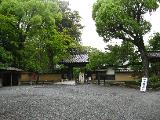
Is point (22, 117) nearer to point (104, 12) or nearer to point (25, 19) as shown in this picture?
point (104, 12)

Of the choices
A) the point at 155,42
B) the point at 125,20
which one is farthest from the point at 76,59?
the point at 125,20

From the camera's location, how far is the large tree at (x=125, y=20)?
31.6 meters

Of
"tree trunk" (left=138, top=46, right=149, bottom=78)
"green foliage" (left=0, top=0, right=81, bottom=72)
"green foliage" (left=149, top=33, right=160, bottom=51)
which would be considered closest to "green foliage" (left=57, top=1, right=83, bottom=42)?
"green foliage" (left=0, top=0, right=81, bottom=72)

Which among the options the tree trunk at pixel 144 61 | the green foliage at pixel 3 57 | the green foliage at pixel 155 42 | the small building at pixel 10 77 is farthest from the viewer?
the small building at pixel 10 77

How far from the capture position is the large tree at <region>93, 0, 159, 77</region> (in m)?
31.6

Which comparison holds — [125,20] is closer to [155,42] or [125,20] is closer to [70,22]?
[155,42]

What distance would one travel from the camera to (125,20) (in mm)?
31188

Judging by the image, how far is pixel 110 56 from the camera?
34.9 m

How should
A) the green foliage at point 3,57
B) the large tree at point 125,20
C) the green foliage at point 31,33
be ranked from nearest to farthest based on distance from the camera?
the green foliage at point 3,57, the large tree at point 125,20, the green foliage at point 31,33

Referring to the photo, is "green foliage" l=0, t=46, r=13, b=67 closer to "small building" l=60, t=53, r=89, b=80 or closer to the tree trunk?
the tree trunk

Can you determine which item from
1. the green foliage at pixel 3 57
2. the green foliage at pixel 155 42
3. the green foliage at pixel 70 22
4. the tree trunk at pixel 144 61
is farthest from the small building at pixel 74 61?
the green foliage at pixel 3 57

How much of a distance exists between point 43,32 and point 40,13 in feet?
8.24

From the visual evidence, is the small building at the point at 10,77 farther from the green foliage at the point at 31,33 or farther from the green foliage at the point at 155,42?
the green foliage at the point at 155,42

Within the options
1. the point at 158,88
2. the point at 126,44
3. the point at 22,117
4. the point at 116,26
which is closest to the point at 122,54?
the point at 126,44
